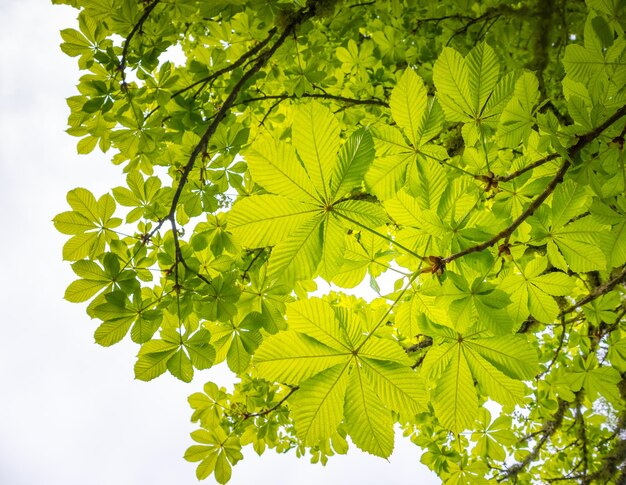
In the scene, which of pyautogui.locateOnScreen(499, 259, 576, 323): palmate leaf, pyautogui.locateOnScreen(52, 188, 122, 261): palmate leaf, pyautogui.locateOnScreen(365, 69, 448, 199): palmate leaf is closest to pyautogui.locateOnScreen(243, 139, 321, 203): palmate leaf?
pyautogui.locateOnScreen(365, 69, 448, 199): palmate leaf

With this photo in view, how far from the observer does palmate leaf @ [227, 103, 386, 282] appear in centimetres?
71

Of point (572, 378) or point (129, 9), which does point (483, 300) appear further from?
point (572, 378)

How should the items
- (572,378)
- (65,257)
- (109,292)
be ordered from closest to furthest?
(109,292)
(65,257)
(572,378)

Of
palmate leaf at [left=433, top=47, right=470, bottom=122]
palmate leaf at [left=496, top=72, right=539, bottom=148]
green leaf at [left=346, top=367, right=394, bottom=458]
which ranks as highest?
palmate leaf at [left=496, top=72, right=539, bottom=148]

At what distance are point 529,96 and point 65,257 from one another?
4.98ft

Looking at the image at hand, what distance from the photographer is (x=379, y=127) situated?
93cm

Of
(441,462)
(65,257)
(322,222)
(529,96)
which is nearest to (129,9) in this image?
(65,257)

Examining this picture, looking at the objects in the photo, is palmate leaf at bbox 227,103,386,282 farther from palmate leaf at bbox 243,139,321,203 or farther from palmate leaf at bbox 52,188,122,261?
palmate leaf at bbox 52,188,122,261

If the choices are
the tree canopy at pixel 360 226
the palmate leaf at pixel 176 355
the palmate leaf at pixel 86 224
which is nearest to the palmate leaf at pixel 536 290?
the tree canopy at pixel 360 226

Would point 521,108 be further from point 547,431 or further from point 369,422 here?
point 547,431

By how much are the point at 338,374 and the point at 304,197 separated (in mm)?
359

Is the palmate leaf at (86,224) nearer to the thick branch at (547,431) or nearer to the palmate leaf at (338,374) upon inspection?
the palmate leaf at (338,374)

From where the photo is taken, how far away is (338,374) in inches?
30.7

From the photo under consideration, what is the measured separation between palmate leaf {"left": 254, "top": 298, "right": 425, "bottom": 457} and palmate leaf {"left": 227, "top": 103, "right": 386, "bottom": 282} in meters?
0.12
